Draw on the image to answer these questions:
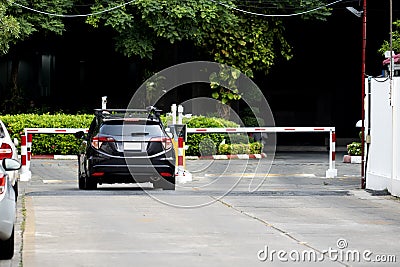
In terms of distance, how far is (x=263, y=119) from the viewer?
38875mm

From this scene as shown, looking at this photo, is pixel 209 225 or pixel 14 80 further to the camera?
pixel 14 80

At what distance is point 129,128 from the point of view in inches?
739

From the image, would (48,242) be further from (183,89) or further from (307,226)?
(183,89)

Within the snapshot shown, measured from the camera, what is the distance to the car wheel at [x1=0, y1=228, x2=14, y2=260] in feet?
33.7

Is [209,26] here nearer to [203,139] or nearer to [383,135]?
[203,139]

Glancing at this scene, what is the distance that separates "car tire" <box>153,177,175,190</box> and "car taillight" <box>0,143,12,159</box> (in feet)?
11.8

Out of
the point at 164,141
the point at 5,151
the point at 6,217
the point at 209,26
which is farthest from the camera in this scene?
the point at 209,26

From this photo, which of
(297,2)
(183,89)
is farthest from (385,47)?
(183,89)

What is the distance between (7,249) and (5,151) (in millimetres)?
6303

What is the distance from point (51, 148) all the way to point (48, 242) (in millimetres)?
20362

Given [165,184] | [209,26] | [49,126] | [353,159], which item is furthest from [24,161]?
[209,26]

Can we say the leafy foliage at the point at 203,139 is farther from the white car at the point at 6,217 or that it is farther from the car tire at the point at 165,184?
the white car at the point at 6,217

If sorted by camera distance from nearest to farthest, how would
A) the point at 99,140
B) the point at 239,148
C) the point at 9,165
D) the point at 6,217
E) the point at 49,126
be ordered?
1. the point at 6,217
2. the point at 9,165
3. the point at 99,140
4. the point at 49,126
5. the point at 239,148

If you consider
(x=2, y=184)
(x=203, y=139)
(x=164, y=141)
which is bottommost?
(x=2, y=184)
